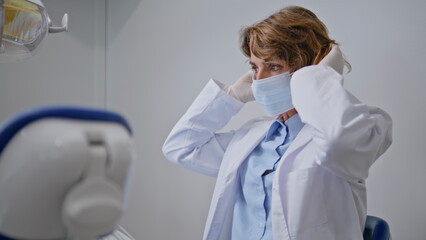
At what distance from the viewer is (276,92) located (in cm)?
159

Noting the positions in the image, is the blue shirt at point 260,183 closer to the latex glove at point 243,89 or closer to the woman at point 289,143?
the woman at point 289,143

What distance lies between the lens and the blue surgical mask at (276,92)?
1.58 metres

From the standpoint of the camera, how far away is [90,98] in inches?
121

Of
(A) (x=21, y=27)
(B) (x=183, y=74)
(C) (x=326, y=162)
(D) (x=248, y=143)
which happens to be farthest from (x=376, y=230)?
(B) (x=183, y=74)

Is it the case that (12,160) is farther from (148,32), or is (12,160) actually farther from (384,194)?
(148,32)

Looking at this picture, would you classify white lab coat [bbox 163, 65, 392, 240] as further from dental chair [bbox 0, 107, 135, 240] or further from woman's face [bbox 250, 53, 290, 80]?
dental chair [bbox 0, 107, 135, 240]

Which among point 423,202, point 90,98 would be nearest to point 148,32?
point 90,98

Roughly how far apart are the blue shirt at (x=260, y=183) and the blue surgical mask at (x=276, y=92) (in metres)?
0.06

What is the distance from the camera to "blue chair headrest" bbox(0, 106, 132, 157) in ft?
1.45

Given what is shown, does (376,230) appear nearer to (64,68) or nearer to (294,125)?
(294,125)

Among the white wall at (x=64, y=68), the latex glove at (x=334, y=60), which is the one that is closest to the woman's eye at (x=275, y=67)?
the latex glove at (x=334, y=60)

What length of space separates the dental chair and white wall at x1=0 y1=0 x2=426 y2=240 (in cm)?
154

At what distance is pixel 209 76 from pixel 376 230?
4.10 feet

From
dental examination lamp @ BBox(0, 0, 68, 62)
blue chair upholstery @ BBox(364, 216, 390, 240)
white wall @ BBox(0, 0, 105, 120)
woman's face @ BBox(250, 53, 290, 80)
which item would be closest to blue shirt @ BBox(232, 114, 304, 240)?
woman's face @ BBox(250, 53, 290, 80)
